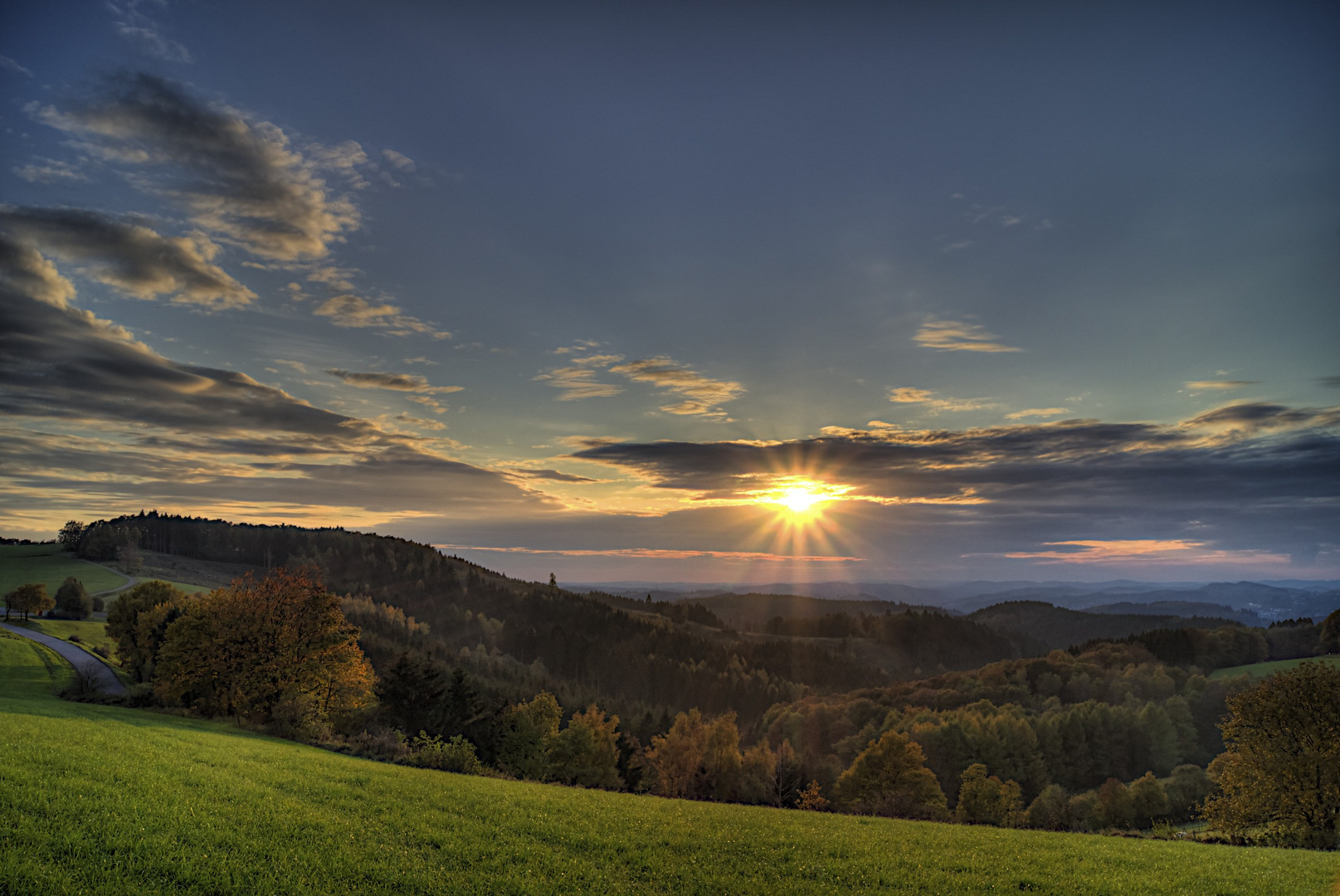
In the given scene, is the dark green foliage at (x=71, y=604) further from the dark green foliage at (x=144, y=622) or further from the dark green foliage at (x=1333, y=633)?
the dark green foliage at (x=1333, y=633)

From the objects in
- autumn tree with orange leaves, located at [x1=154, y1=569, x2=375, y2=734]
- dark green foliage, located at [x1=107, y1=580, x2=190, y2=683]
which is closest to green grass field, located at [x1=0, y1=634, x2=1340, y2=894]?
autumn tree with orange leaves, located at [x1=154, y1=569, x2=375, y2=734]

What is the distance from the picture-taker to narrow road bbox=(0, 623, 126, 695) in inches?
2778

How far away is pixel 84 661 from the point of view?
86.8m

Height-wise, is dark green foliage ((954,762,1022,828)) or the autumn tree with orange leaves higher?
the autumn tree with orange leaves

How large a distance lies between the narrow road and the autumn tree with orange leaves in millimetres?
19483

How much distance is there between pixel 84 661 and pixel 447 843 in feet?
344

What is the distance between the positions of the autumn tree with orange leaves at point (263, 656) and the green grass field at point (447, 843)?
94.3 ft

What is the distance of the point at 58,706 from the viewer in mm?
38969

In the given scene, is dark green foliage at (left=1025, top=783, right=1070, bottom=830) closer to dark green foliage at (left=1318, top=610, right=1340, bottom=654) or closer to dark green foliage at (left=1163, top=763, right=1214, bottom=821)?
dark green foliage at (left=1163, top=763, right=1214, bottom=821)

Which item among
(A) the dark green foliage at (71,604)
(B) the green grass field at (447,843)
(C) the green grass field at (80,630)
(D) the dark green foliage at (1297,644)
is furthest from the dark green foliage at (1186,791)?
(A) the dark green foliage at (71,604)

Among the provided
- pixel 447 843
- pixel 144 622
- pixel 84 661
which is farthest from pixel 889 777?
pixel 84 661

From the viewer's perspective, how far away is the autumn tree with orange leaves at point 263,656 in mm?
52688

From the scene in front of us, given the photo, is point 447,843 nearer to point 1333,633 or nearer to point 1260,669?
point 1333,633

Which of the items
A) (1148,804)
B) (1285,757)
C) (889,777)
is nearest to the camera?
(1285,757)
